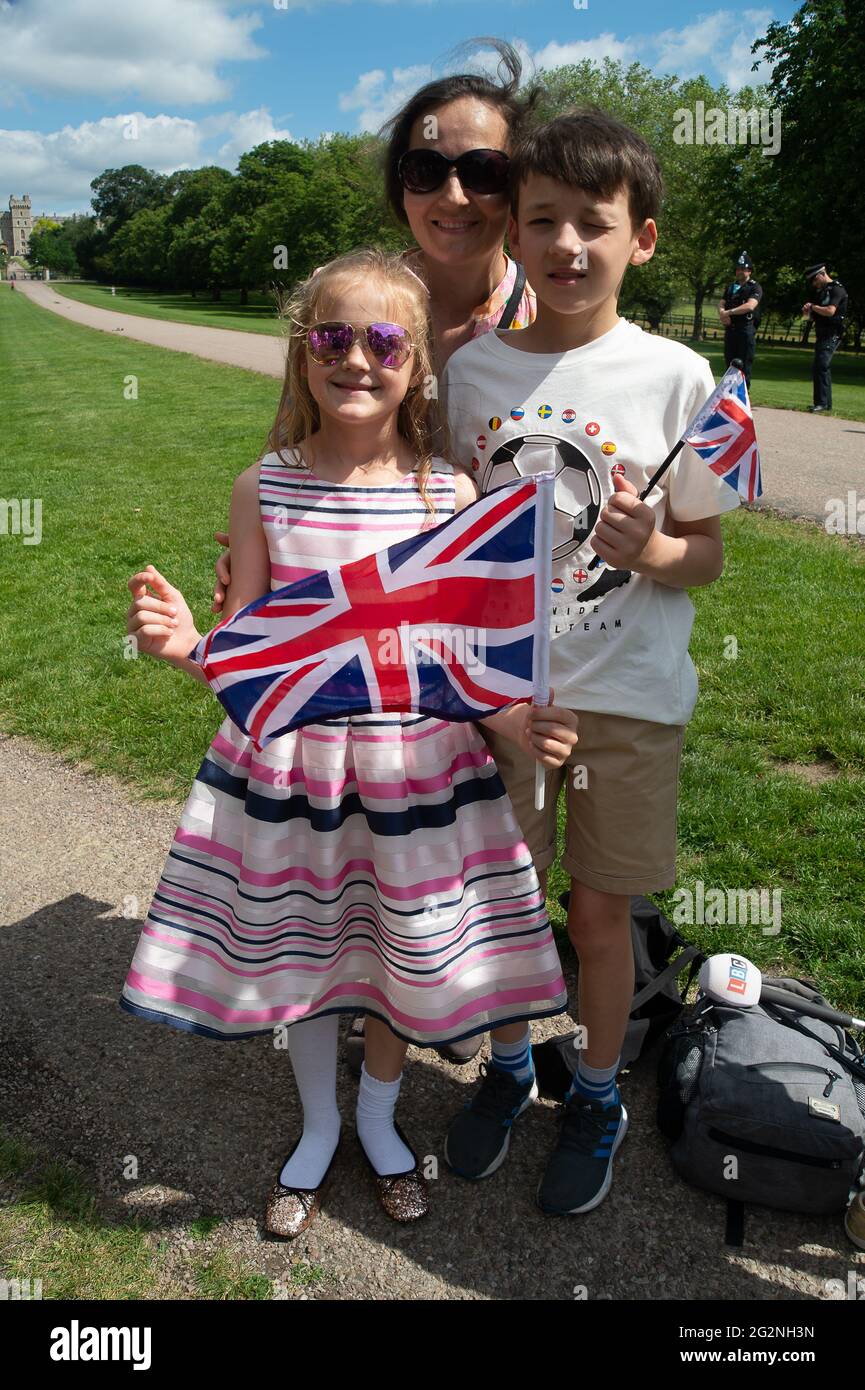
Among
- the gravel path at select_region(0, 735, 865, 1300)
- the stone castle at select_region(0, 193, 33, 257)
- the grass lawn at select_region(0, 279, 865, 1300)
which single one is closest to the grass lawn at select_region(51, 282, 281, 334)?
Answer: the grass lawn at select_region(0, 279, 865, 1300)

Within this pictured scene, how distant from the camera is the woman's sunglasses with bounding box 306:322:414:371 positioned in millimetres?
2205

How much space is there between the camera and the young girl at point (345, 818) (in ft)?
7.24

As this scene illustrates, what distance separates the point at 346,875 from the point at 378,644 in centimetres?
56

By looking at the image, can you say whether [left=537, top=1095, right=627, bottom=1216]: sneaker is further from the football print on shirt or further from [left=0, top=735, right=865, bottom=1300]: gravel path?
the football print on shirt

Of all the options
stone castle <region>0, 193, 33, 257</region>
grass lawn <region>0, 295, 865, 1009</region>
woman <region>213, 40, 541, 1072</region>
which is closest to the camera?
woman <region>213, 40, 541, 1072</region>

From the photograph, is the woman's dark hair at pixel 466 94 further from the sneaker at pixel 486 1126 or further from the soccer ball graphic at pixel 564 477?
the sneaker at pixel 486 1126

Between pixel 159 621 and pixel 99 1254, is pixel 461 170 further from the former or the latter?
pixel 99 1254

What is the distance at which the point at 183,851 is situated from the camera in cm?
234

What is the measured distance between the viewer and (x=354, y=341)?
221 centimetres

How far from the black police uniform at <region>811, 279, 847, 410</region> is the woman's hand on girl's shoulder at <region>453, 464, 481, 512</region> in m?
14.5

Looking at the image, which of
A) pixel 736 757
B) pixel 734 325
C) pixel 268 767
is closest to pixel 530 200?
pixel 268 767

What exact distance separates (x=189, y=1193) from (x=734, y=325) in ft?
38.7

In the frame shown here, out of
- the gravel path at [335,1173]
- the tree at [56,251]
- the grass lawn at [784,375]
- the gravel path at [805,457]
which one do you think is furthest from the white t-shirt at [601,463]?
the tree at [56,251]

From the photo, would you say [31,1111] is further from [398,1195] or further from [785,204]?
[785,204]
